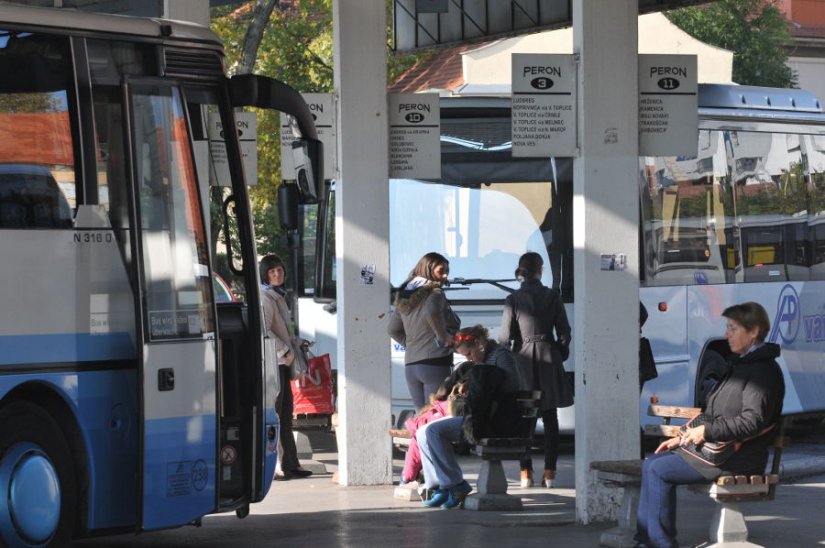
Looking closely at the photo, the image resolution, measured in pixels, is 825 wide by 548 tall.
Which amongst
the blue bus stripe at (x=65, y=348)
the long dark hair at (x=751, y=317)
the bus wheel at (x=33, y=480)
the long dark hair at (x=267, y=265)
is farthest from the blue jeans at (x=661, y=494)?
the long dark hair at (x=267, y=265)

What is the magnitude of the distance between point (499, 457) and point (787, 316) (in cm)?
710

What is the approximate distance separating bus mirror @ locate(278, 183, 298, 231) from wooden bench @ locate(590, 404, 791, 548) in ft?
8.08

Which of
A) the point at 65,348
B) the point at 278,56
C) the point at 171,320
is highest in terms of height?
the point at 278,56

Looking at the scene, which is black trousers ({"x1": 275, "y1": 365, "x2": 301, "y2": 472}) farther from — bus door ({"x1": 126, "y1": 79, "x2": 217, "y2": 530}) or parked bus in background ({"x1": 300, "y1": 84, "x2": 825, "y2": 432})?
bus door ({"x1": 126, "y1": 79, "x2": 217, "y2": 530})

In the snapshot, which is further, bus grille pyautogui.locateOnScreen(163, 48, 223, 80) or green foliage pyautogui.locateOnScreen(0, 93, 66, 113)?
bus grille pyautogui.locateOnScreen(163, 48, 223, 80)

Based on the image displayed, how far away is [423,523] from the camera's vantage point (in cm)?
1138

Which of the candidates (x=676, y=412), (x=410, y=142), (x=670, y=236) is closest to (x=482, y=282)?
(x=670, y=236)

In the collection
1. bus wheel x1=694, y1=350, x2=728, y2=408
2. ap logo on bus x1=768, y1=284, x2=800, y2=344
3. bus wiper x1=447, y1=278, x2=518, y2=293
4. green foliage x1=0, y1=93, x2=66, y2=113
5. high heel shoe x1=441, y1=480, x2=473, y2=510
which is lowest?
high heel shoe x1=441, y1=480, x2=473, y2=510

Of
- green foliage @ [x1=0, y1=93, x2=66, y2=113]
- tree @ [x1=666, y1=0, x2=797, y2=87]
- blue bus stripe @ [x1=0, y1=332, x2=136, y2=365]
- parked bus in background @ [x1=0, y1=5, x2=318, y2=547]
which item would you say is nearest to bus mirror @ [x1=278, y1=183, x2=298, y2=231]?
parked bus in background @ [x1=0, y1=5, x2=318, y2=547]

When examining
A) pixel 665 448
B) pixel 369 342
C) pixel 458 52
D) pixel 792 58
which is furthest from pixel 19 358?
pixel 792 58

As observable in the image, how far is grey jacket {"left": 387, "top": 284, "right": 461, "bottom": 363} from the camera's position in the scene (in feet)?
45.0

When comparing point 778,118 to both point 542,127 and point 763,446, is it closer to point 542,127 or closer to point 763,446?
point 542,127

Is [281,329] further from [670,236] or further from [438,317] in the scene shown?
[670,236]

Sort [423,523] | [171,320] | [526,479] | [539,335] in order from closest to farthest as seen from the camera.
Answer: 1. [171,320]
2. [423,523]
3. [526,479]
4. [539,335]
